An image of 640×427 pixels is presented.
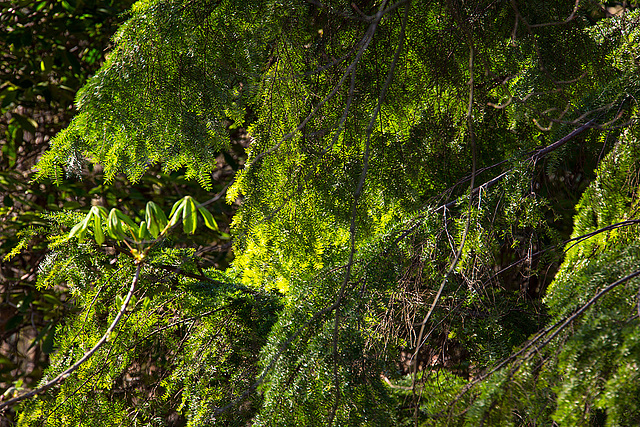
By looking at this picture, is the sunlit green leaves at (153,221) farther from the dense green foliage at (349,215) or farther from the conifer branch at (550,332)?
the conifer branch at (550,332)

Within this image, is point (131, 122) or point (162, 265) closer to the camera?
point (131, 122)

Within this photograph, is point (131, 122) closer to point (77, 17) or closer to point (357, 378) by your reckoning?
point (357, 378)

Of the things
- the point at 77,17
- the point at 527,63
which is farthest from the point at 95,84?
the point at 77,17

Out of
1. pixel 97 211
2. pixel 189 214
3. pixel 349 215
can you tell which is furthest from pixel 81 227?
pixel 349 215

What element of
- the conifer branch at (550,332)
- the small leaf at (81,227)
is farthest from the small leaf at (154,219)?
the conifer branch at (550,332)

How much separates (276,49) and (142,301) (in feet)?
3.27

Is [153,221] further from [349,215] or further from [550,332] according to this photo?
[550,332]

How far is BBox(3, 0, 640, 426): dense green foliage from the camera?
102cm

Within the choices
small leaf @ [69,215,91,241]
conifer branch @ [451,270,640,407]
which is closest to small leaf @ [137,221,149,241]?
small leaf @ [69,215,91,241]

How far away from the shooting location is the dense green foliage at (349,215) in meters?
1.02

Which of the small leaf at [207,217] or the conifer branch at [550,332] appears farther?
the small leaf at [207,217]

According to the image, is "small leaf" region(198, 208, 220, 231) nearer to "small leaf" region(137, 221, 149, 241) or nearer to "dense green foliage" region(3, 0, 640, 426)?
"dense green foliage" region(3, 0, 640, 426)

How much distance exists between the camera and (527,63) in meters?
1.57

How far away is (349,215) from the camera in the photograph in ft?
4.79
